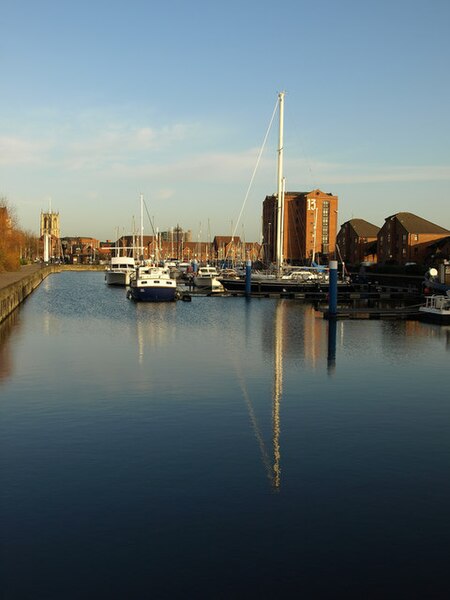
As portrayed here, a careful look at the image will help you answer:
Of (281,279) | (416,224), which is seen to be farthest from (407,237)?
(281,279)

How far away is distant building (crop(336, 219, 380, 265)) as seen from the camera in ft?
477

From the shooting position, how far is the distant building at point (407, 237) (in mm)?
116625

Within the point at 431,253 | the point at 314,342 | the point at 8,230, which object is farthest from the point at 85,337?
the point at 431,253

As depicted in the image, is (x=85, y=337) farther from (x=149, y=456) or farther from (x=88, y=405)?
(x=149, y=456)

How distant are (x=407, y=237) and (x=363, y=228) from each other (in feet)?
112

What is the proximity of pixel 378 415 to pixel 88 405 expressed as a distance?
→ 884cm

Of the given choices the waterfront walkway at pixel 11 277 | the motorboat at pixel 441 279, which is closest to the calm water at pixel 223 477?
the motorboat at pixel 441 279

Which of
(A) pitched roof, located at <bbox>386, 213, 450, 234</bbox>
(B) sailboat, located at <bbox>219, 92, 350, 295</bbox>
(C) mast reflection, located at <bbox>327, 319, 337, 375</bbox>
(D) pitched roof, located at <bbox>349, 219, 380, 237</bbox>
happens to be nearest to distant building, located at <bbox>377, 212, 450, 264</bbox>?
(A) pitched roof, located at <bbox>386, 213, 450, 234</bbox>

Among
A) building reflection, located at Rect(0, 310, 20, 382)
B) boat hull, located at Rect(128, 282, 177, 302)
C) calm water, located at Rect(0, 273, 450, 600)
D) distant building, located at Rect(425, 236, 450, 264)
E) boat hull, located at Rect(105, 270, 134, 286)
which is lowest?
calm water, located at Rect(0, 273, 450, 600)

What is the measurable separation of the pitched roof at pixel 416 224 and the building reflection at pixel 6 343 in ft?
263

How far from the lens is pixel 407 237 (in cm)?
11762

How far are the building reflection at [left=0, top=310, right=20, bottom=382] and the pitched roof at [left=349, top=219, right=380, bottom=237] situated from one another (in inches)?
4100

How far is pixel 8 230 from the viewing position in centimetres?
10281

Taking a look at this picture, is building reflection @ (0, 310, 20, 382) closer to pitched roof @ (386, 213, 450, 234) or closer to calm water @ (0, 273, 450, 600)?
calm water @ (0, 273, 450, 600)
